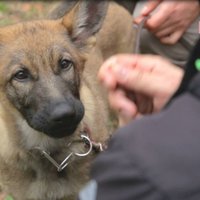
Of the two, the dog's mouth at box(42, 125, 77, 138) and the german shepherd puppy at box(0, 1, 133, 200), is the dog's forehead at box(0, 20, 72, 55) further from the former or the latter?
the dog's mouth at box(42, 125, 77, 138)

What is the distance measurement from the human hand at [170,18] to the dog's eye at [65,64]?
0.51 m

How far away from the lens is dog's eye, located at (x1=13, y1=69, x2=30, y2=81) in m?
2.79

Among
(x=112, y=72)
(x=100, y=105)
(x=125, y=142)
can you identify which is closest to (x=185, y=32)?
(x=100, y=105)

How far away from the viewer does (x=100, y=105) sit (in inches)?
139

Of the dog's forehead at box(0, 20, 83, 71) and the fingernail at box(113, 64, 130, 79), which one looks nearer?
the fingernail at box(113, 64, 130, 79)

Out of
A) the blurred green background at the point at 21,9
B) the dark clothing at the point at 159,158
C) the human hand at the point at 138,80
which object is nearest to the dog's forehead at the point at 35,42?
the human hand at the point at 138,80

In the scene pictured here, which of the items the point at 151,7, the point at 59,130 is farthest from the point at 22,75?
the point at 151,7

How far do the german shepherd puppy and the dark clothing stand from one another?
5.40 ft

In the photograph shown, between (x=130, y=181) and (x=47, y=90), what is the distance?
5.90 ft

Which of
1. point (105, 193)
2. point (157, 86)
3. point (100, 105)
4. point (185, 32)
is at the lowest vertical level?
point (100, 105)

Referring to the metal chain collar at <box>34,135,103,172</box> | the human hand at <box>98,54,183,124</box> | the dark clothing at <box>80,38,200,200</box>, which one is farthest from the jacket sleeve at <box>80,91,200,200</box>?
the metal chain collar at <box>34,135,103,172</box>

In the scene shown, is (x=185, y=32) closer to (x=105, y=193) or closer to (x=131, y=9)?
(x=131, y=9)

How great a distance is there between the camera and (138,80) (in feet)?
4.64

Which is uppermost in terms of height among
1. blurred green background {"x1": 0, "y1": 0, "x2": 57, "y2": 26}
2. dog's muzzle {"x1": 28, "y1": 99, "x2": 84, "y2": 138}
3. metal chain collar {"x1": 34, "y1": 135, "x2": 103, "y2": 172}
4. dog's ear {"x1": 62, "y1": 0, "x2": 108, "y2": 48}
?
dog's ear {"x1": 62, "y1": 0, "x2": 108, "y2": 48}
